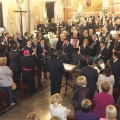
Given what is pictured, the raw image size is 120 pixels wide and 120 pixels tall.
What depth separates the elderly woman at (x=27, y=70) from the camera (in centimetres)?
813

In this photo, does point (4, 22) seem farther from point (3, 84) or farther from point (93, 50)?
point (3, 84)

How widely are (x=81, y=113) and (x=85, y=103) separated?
20 centimetres

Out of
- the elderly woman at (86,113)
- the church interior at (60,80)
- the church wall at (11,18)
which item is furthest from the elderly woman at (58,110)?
the church wall at (11,18)

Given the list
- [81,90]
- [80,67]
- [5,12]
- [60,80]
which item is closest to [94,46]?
[80,67]

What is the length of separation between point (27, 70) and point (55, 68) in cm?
124

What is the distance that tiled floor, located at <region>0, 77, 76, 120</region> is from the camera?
7148 millimetres

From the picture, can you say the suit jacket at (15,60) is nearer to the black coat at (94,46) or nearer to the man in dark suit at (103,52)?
the man in dark suit at (103,52)

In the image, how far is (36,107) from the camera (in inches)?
303

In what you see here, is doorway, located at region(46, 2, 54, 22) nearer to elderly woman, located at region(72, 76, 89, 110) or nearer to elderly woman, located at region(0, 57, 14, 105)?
elderly woman, located at region(0, 57, 14, 105)

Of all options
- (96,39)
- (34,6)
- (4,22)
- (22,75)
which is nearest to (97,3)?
(34,6)

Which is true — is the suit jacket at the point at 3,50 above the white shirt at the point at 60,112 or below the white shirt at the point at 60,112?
above

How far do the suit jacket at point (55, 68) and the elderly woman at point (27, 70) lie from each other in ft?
2.79

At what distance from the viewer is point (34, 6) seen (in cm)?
1706

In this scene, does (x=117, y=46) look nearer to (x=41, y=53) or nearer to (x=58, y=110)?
(x=41, y=53)
